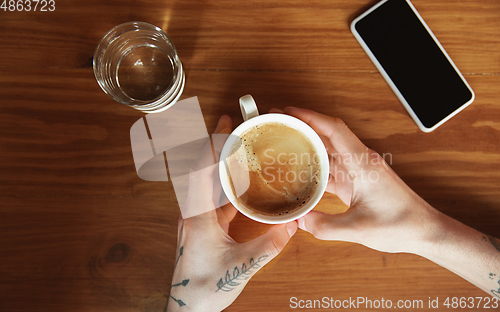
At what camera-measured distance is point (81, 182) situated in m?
0.90

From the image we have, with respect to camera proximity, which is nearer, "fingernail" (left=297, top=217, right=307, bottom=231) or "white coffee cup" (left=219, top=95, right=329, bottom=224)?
"white coffee cup" (left=219, top=95, right=329, bottom=224)

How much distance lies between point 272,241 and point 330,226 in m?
0.14

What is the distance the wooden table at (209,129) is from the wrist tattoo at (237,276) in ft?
0.26

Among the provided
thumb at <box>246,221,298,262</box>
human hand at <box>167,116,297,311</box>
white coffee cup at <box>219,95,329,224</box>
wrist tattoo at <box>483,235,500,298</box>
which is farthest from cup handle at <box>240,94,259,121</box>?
wrist tattoo at <box>483,235,500,298</box>

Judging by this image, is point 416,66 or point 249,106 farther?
point 416,66

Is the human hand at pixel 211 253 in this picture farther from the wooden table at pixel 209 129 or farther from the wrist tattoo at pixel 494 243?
the wrist tattoo at pixel 494 243

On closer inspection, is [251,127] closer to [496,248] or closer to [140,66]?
[140,66]

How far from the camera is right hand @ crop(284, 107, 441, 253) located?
2.69ft

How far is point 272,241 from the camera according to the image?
809 mm

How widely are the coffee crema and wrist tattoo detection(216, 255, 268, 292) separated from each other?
0.12 meters

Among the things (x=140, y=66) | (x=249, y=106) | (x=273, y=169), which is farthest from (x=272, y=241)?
(x=140, y=66)

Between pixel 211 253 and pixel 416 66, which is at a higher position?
pixel 416 66

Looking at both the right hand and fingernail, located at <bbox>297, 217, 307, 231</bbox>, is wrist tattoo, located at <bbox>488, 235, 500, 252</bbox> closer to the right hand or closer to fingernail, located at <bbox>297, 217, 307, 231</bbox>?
the right hand

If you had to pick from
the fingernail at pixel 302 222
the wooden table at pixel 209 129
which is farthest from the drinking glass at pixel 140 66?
the fingernail at pixel 302 222
